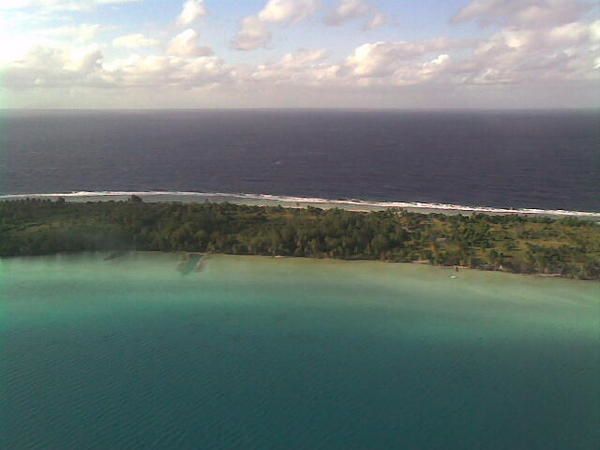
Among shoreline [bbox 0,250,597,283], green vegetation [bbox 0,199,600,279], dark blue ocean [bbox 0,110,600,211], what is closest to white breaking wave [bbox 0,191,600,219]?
dark blue ocean [bbox 0,110,600,211]

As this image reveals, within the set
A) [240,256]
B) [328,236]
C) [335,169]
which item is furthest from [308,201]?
[335,169]

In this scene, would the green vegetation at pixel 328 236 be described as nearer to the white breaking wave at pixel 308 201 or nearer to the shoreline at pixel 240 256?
the shoreline at pixel 240 256

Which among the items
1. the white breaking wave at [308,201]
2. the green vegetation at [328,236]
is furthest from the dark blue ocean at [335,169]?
the green vegetation at [328,236]

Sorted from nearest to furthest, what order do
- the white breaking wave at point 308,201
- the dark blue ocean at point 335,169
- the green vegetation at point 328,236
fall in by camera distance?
the green vegetation at point 328,236 → the white breaking wave at point 308,201 → the dark blue ocean at point 335,169

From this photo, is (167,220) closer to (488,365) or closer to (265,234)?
(265,234)

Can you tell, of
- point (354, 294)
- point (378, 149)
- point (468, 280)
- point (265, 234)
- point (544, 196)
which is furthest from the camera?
point (378, 149)

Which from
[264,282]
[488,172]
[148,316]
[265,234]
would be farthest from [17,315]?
[488,172]

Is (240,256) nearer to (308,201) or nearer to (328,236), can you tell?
(328,236)

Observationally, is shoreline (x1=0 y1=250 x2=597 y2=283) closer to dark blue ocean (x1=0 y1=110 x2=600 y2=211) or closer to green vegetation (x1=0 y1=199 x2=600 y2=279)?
green vegetation (x1=0 y1=199 x2=600 y2=279)

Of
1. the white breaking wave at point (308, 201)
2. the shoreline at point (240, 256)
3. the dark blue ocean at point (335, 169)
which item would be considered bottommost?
the shoreline at point (240, 256)
